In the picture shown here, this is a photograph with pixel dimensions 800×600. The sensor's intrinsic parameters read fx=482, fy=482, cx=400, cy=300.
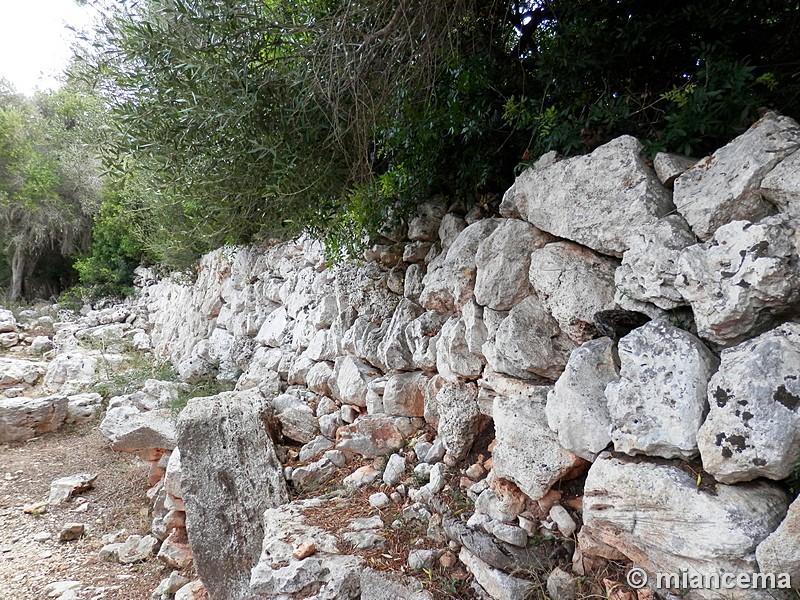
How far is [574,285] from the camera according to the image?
225 cm

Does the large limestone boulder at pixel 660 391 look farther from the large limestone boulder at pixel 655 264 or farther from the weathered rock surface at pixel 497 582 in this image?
the weathered rock surface at pixel 497 582

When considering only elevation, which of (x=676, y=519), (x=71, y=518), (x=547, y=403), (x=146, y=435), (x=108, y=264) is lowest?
(x=71, y=518)

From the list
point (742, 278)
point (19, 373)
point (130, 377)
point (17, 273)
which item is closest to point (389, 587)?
point (742, 278)

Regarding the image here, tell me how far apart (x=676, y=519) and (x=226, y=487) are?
294 centimetres

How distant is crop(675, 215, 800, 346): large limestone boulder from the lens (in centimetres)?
156

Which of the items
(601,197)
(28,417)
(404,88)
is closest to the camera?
(601,197)

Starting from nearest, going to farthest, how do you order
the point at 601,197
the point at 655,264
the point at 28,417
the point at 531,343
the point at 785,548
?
1. the point at 785,548
2. the point at 655,264
3. the point at 601,197
4. the point at 531,343
5. the point at 28,417

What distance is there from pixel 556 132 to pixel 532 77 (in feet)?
2.04

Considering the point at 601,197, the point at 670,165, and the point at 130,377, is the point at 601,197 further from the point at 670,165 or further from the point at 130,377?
the point at 130,377

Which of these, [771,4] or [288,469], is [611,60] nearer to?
[771,4]

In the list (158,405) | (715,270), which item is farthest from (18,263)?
(715,270)

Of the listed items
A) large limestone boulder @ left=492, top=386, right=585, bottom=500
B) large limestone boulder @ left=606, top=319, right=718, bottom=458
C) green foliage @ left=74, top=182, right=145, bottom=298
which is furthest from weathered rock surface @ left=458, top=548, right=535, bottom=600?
green foliage @ left=74, top=182, right=145, bottom=298

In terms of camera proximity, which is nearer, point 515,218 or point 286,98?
point 515,218

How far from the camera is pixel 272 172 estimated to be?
324 cm
